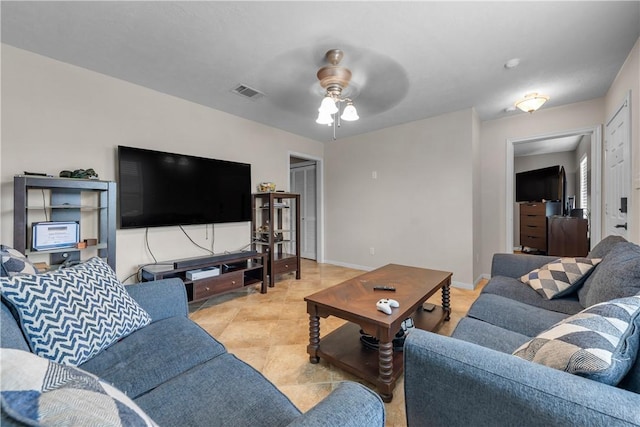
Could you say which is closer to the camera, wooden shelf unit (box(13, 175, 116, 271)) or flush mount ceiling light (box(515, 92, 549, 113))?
wooden shelf unit (box(13, 175, 116, 271))

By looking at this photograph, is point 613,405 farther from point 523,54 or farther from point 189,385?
point 523,54

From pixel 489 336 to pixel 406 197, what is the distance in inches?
112

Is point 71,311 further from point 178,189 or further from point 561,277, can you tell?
point 561,277

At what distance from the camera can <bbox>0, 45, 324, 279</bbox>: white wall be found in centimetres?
205

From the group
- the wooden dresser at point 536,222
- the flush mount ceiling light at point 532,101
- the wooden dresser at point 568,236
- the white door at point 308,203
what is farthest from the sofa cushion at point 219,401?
the wooden dresser at point 536,222

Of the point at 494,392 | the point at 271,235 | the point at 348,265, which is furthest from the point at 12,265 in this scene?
the point at 348,265

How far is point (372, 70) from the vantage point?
2342mm

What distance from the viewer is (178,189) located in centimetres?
288

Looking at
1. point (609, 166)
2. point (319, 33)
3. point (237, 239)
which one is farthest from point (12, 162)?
point (609, 166)

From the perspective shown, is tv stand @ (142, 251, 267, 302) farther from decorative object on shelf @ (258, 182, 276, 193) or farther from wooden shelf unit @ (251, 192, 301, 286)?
decorative object on shelf @ (258, 182, 276, 193)

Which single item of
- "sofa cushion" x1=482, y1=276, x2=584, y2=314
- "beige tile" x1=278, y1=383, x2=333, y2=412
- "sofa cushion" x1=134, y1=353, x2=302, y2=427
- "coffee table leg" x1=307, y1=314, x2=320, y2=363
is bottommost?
"beige tile" x1=278, y1=383, x2=333, y2=412

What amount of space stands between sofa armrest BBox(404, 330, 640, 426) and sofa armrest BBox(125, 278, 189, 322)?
52.9 inches

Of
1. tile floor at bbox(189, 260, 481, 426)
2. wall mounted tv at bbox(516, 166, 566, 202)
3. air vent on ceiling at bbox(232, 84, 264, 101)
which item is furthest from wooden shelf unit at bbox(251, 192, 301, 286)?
wall mounted tv at bbox(516, 166, 566, 202)

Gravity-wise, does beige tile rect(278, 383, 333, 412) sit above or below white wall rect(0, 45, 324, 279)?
below
